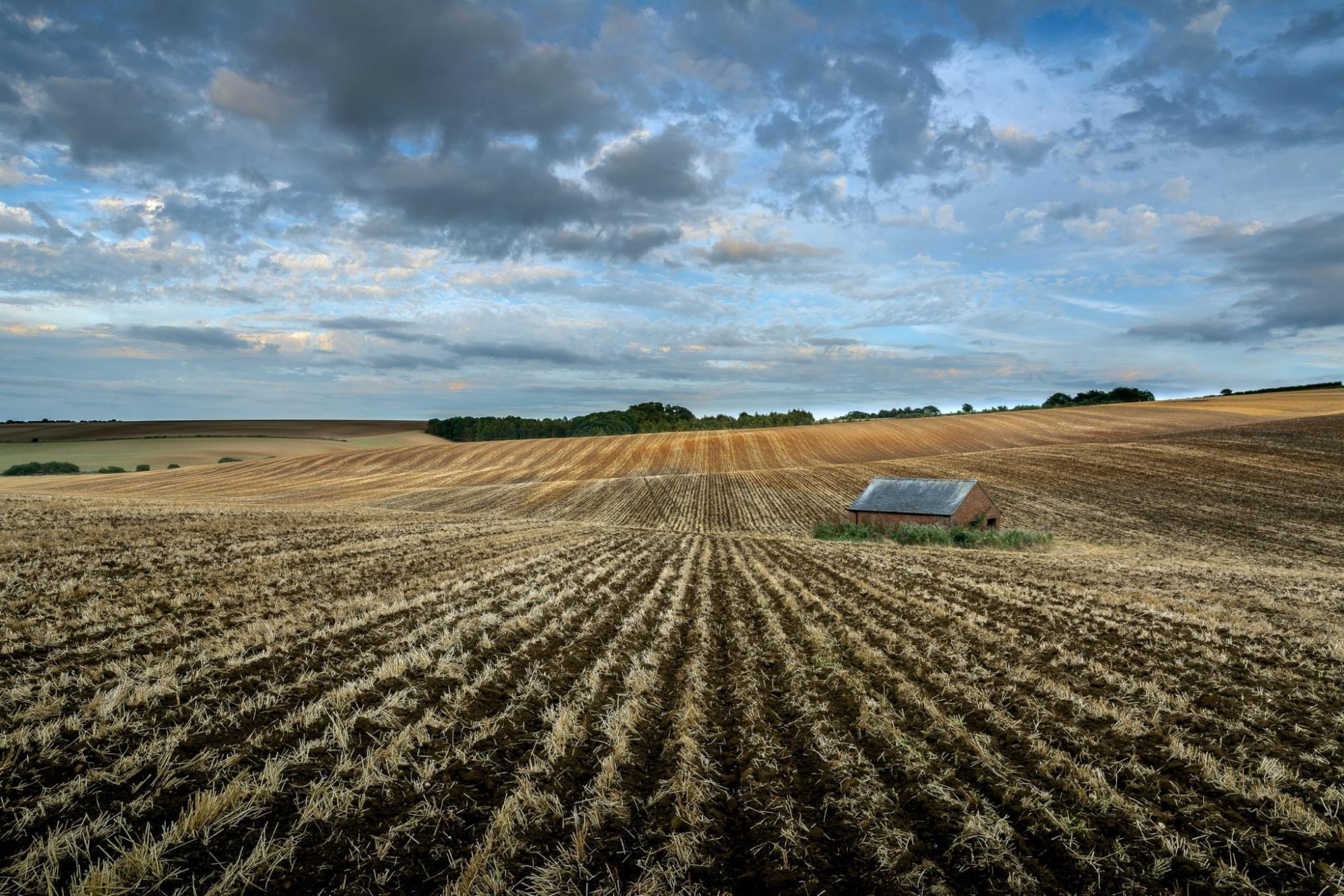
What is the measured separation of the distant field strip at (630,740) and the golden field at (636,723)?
0.04 metres

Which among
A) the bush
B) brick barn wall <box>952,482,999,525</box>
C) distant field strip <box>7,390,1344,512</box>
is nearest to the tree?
distant field strip <box>7,390,1344,512</box>

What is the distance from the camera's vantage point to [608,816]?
5039 millimetres

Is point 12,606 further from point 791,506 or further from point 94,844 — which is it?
point 791,506

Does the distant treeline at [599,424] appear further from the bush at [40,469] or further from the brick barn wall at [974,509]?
the brick barn wall at [974,509]

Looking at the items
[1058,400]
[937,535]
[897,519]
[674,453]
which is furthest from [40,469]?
[1058,400]

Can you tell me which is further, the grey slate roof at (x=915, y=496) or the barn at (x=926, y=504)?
the grey slate roof at (x=915, y=496)

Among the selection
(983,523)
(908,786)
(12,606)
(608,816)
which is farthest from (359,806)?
(983,523)

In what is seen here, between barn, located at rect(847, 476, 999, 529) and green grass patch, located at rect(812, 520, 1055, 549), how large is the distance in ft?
2.64

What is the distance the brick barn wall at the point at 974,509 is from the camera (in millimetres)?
34656

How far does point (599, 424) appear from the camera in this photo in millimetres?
151875

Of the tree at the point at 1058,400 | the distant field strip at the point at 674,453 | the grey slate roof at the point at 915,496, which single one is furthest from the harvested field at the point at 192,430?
the tree at the point at 1058,400

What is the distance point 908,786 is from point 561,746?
3606 mm

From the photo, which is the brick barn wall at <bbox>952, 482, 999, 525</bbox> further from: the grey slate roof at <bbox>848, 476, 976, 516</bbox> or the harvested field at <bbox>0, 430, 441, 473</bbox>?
the harvested field at <bbox>0, 430, 441, 473</bbox>

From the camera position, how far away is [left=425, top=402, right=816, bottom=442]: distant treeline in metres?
141
